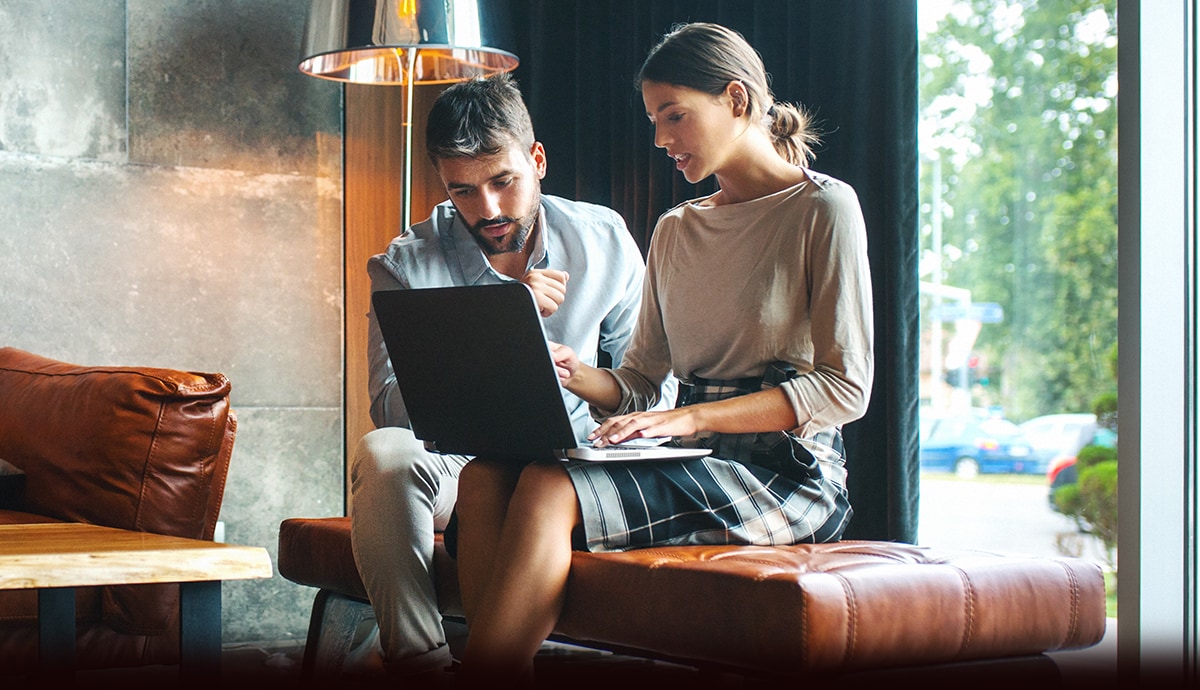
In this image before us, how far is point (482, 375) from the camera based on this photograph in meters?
1.77

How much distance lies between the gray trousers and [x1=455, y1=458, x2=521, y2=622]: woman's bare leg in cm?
23

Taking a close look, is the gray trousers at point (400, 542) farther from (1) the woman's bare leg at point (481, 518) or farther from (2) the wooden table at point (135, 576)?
(2) the wooden table at point (135, 576)

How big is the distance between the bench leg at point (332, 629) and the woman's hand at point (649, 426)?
→ 81 centimetres

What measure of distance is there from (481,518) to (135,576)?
504 mm

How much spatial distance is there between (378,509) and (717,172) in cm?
78

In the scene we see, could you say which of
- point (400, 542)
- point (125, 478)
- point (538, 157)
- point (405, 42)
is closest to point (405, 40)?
point (405, 42)

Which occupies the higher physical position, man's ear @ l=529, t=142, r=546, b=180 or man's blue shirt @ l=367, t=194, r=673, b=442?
man's ear @ l=529, t=142, r=546, b=180

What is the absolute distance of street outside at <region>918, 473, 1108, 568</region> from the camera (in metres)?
2.57

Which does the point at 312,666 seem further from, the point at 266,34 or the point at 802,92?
the point at 266,34

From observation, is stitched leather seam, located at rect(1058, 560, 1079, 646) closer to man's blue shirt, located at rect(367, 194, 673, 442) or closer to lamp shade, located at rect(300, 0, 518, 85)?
man's blue shirt, located at rect(367, 194, 673, 442)

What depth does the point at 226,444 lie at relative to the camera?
8.61 feet

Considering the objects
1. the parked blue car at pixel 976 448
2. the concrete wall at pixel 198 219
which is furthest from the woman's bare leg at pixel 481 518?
the concrete wall at pixel 198 219

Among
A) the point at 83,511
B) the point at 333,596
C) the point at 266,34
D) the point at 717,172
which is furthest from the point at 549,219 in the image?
the point at 266,34

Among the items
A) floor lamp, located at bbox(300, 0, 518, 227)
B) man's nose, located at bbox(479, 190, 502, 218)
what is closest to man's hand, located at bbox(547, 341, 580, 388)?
man's nose, located at bbox(479, 190, 502, 218)
